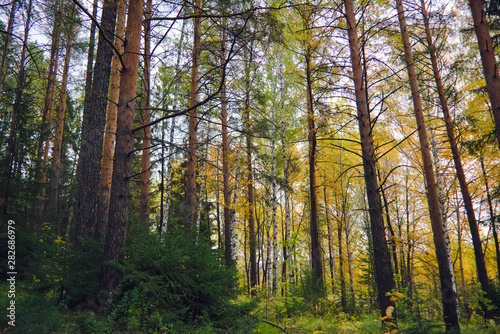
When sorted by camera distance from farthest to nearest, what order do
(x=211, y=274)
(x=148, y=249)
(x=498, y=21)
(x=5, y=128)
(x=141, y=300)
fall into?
(x=5, y=128) → (x=498, y=21) → (x=211, y=274) → (x=148, y=249) → (x=141, y=300)

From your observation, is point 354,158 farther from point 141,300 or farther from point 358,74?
point 141,300

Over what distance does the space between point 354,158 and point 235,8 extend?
14720 mm

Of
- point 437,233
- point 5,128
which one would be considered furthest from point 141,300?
point 5,128

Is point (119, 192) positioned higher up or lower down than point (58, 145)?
lower down

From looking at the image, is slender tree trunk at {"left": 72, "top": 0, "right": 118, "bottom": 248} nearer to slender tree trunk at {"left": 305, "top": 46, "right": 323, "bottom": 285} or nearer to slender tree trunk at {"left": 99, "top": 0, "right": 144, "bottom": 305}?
slender tree trunk at {"left": 99, "top": 0, "right": 144, "bottom": 305}

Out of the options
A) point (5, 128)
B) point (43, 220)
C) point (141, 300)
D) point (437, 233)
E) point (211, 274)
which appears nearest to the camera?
point (141, 300)

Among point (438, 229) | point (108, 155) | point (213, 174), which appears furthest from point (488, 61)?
point (108, 155)

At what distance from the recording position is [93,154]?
259 inches

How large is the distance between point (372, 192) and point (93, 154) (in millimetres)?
6418

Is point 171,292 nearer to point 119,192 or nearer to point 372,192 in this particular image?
point 119,192

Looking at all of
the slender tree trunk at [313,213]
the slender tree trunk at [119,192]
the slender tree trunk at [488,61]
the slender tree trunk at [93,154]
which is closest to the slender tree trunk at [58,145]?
the slender tree trunk at [93,154]

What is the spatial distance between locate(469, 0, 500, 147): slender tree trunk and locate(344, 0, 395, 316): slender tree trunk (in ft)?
5.89

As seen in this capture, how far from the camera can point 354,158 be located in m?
17.0

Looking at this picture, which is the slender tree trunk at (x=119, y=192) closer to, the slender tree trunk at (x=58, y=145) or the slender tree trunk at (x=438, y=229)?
the slender tree trunk at (x=438, y=229)
